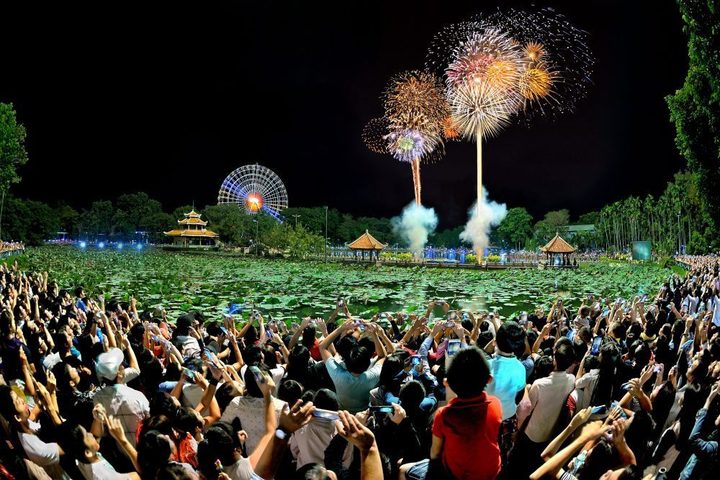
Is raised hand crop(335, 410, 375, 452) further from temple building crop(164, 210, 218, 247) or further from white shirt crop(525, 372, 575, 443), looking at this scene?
temple building crop(164, 210, 218, 247)

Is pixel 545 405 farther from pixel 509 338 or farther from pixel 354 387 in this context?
pixel 354 387

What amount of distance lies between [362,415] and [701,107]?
20.0 metres

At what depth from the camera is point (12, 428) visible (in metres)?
3.10

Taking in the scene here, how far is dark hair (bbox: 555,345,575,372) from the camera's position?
3.47 m

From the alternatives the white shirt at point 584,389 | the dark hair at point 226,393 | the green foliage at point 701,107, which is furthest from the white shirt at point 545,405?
the green foliage at point 701,107

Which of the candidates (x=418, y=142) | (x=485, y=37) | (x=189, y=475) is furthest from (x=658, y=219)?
(x=189, y=475)

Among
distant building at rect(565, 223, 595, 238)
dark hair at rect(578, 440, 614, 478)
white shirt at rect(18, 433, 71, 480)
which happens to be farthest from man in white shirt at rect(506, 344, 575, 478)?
distant building at rect(565, 223, 595, 238)

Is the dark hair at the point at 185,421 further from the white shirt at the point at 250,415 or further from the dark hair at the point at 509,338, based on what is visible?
the dark hair at the point at 509,338

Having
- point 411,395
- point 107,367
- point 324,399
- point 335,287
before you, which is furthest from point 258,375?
point 335,287

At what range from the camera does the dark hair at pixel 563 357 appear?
3.47 metres

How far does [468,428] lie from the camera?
7.94 ft

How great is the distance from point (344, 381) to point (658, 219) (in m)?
75.0

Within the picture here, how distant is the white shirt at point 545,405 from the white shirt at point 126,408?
2542 millimetres

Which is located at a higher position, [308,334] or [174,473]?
[308,334]
